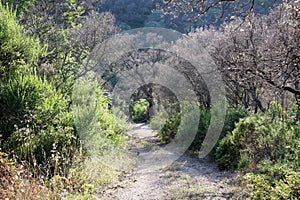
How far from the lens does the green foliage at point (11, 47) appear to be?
6582 mm

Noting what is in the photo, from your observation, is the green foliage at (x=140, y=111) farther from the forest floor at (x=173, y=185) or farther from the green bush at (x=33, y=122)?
the green bush at (x=33, y=122)

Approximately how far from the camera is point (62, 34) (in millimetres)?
12258

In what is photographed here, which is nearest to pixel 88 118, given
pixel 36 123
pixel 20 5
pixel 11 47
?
pixel 36 123

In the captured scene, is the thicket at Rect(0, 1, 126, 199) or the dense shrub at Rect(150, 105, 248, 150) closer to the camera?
the thicket at Rect(0, 1, 126, 199)

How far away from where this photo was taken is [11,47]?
668 cm

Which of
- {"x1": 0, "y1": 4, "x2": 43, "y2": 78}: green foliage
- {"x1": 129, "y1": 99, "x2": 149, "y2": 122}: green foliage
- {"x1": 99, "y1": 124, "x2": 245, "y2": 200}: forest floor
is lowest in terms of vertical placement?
{"x1": 99, "y1": 124, "x2": 245, "y2": 200}: forest floor

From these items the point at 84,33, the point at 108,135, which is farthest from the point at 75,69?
the point at 84,33

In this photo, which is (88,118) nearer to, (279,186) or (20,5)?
(279,186)

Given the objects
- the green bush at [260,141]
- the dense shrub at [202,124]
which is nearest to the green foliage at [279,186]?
the green bush at [260,141]

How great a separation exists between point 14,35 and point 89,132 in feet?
9.01

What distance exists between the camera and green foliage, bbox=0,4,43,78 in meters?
6.58

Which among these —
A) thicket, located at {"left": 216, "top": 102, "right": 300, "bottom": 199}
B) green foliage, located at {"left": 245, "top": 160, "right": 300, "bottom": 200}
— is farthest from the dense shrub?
green foliage, located at {"left": 245, "top": 160, "right": 300, "bottom": 200}

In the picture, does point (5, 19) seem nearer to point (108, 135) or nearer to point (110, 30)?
point (108, 135)

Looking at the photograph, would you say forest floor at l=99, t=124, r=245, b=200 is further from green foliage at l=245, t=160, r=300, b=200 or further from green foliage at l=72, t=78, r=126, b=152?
green foliage at l=72, t=78, r=126, b=152
